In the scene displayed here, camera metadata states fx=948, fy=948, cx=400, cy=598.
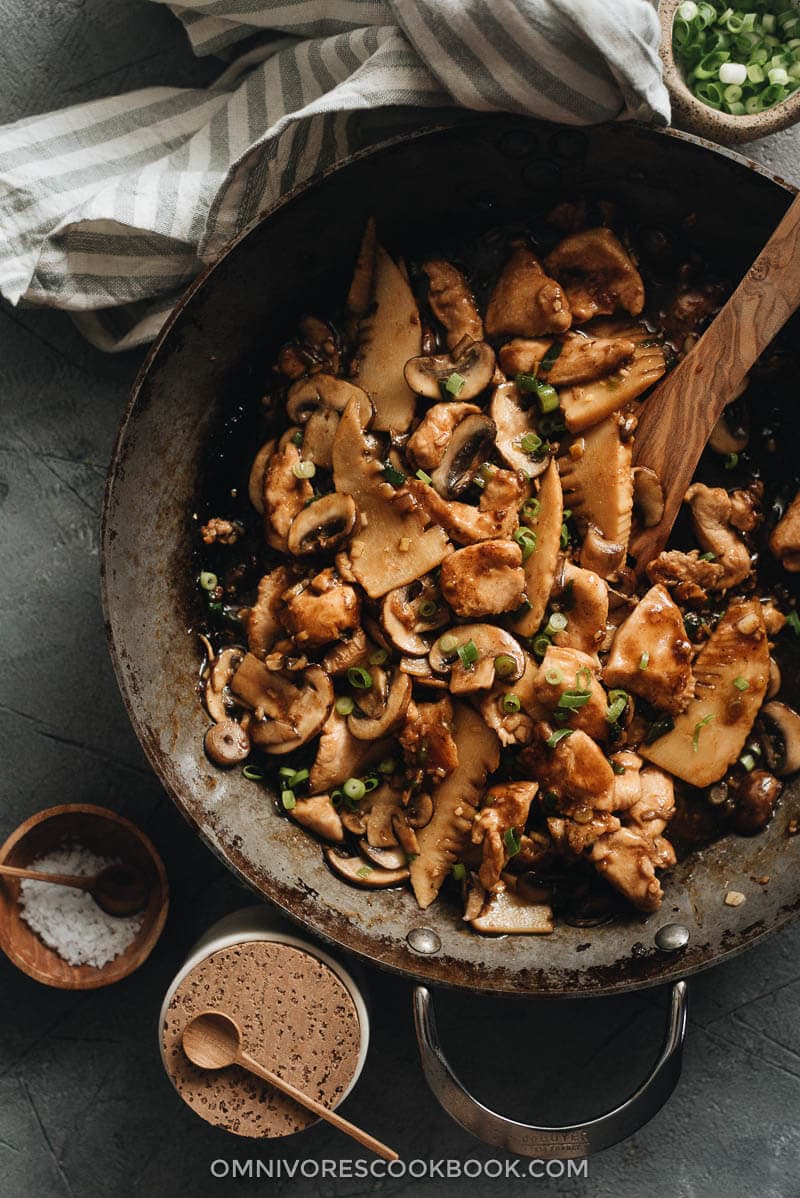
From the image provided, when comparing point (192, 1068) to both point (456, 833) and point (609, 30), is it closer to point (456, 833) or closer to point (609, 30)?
point (456, 833)

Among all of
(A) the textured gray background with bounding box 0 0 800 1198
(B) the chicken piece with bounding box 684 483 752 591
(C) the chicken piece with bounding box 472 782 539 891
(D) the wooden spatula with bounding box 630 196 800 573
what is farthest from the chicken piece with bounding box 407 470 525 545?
(A) the textured gray background with bounding box 0 0 800 1198

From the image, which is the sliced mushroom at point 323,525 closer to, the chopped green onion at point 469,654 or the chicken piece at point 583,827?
the chopped green onion at point 469,654

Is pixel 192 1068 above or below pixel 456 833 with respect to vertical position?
below

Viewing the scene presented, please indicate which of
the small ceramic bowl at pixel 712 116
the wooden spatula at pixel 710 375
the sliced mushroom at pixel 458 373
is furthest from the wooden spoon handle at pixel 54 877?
the small ceramic bowl at pixel 712 116

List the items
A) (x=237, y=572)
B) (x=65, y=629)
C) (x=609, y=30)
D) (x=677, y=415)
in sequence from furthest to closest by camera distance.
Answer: (x=65, y=629) < (x=237, y=572) < (x=677, y=415) < (x=609, y=30)

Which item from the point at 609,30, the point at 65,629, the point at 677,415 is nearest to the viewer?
the point at 609,30

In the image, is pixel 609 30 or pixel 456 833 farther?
pixel 456 833

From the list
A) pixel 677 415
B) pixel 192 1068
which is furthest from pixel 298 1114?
pixel 677 415
